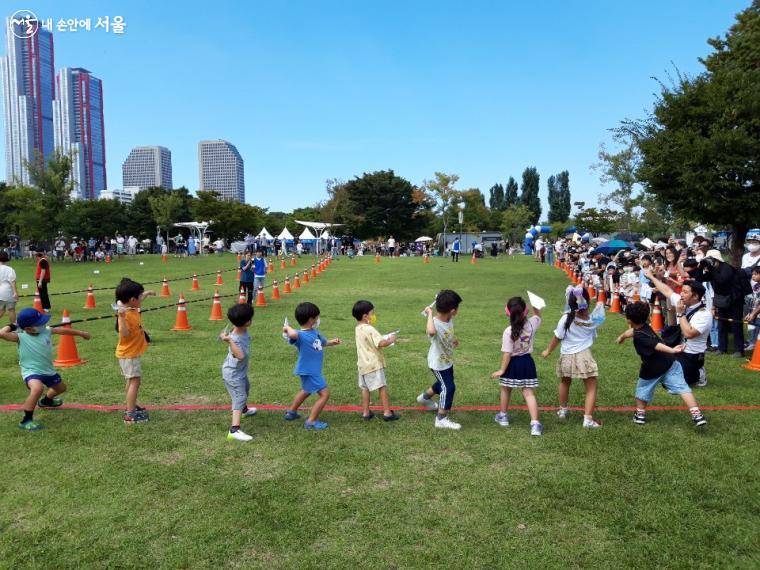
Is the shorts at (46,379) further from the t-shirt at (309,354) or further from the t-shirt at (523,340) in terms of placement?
the t-shirt at (523,340)

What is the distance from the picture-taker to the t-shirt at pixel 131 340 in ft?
19.3

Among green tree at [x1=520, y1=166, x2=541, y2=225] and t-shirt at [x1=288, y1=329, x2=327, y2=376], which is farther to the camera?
green tree at [x1=520, y1=166, x2=541, y2=225]

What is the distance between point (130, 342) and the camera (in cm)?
593

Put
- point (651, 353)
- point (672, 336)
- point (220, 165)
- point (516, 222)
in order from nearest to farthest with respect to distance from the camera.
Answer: point (651, 353)
point (672, 336)
point (516, 222)
point (220, 165)

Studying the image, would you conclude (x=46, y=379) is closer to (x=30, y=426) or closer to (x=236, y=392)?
(x=30, y=426)

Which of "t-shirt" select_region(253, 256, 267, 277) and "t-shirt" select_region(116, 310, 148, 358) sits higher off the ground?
"t-shirt" select_region(253, 256, 267, 277)

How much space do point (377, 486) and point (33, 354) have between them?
3.90 m

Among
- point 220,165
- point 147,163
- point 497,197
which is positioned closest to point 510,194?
point 497,197

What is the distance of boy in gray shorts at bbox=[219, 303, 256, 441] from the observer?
546 centimetres

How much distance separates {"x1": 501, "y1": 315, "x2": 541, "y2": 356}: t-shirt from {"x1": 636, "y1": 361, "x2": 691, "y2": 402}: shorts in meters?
1.31

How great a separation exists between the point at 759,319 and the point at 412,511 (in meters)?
7.20

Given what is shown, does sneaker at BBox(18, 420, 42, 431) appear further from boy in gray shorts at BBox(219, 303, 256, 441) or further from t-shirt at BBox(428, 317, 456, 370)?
t-shirt at BBox(428, 317, 456, 370)

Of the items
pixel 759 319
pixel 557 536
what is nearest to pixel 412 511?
pixel 557 536

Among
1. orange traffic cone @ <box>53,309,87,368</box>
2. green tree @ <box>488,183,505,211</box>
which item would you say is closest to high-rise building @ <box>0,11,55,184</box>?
green tree @ <box>488,183,505,211</box>
